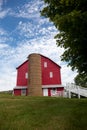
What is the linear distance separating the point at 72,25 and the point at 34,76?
28.9 m

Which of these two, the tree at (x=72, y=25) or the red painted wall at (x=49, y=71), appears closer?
the tree at (x=72, y=25)

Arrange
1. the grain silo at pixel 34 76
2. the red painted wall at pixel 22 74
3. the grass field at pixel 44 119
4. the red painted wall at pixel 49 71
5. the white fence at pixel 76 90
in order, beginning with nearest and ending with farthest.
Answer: the grass field at pixel 44 119
the white fence at pixel 76 90
the grain silo at pixel 34 76
the red painted wall at pixel 49 71
the red painted wall at pixel 22 74

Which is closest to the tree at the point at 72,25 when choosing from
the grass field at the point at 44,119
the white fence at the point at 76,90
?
the grass field at the point at 44,119

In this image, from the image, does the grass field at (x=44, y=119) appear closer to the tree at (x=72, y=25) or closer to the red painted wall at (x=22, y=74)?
the tree at (x=72, y=25)

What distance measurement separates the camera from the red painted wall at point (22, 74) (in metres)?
44.3

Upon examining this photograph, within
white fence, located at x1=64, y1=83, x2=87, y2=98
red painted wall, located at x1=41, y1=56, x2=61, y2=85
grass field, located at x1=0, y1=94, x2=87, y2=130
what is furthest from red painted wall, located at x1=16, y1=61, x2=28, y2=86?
grass field, located at x1=0, y1=94, x2=87, y2=130

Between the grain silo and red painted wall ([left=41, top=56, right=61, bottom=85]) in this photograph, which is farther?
red painted wall ([left=41, top=56, right=61, bottom=85])

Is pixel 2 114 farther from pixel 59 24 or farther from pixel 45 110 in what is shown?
pixel 59 24

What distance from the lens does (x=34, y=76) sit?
131 ft

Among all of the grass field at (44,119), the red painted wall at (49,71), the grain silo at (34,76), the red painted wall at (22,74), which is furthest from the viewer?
the red painted wall at (22,74)

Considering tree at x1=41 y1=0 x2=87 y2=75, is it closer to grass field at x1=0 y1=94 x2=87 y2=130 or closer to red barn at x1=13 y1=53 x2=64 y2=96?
grass field at x1=0 y1=94 x2=87 y2=130

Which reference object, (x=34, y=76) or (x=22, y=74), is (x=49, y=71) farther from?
(x=34, y=76)

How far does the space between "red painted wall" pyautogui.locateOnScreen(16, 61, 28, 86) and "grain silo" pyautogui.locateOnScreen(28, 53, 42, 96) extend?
173 inches

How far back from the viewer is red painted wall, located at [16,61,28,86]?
44312mm
